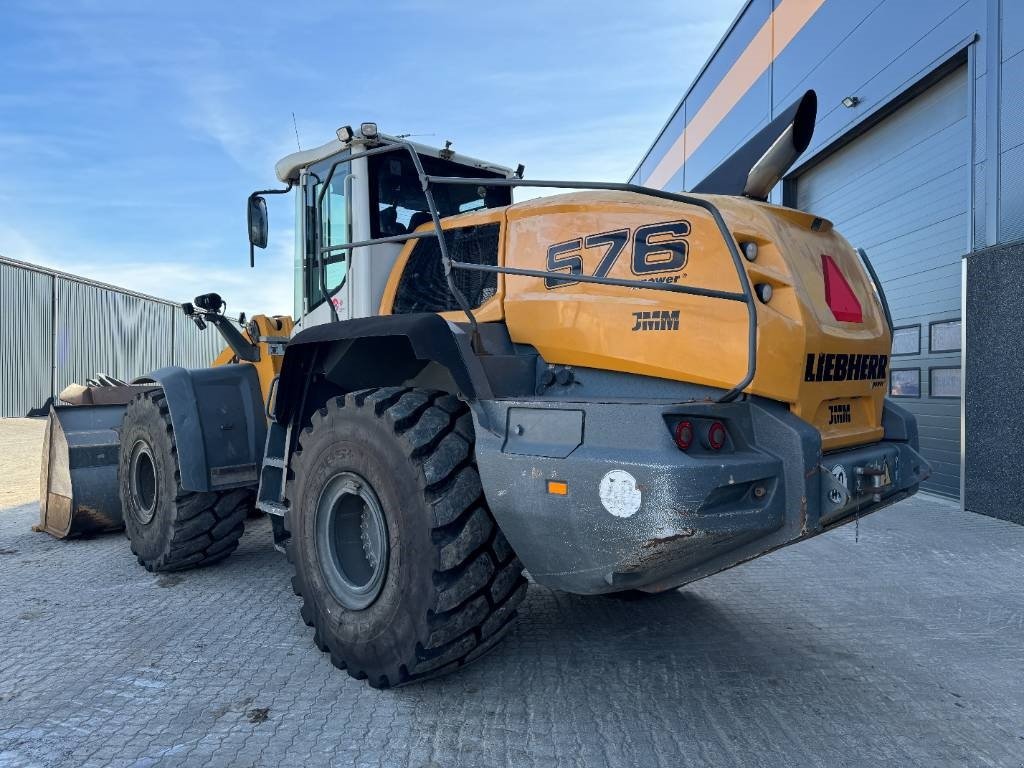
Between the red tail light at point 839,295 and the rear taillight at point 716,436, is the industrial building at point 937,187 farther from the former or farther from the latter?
the rear taillight at point 716,436

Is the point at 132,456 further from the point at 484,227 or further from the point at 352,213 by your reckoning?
the point at 484,227

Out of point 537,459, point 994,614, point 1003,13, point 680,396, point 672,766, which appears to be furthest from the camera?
point 1003,13

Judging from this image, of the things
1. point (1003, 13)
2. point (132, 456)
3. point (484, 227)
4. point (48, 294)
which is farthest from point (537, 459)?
point (48, 294)

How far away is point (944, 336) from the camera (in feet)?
25.7

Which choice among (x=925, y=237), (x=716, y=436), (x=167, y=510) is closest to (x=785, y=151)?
(x=716, y=436)

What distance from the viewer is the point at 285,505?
12.6 feet

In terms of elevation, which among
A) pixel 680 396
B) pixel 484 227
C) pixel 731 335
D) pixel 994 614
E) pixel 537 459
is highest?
pixel 484 227

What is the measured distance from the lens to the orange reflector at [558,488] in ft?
8.79

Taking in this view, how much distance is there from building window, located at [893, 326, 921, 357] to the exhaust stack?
5444mm

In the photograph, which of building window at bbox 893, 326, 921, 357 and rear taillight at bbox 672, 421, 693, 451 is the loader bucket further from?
building window at bbox 893, 326, 921, 357

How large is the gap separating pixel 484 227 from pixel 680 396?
4.40ft

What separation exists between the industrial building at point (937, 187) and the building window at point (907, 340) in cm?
2

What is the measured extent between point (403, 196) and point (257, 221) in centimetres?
100

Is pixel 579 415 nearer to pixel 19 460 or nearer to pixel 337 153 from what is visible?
pixel 337 153
